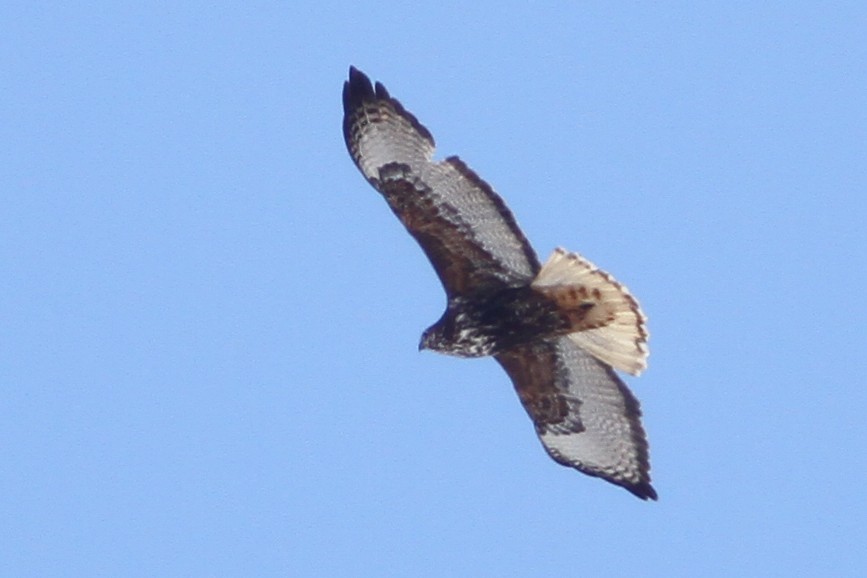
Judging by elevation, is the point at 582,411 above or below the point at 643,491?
above

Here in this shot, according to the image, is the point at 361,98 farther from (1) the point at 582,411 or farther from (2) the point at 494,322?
(1) the point at 582,411

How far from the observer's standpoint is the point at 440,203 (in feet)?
41.4

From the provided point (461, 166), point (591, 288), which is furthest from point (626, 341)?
point (461, 166)

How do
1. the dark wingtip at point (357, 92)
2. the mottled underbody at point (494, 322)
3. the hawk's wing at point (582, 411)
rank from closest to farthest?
the mottled underbody at point (494, 322) < the dark wingtip at point (357, 92) < the hawk's wing at point (582, 411)

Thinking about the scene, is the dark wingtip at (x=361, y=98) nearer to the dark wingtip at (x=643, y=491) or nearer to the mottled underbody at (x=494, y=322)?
the mottled underbody at (x=494, y=322)

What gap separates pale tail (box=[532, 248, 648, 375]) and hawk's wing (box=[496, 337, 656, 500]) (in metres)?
0.53

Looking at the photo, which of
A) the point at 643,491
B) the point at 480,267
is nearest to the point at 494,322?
the point at 480,267

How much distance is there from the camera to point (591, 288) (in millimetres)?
12430

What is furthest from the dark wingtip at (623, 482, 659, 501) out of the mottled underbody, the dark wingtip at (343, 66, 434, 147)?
the dark wingtip at (343, 66, 434, 147)

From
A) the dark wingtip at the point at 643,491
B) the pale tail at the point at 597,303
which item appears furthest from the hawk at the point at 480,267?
the dark wingtip at the point at 643,491

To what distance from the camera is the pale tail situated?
12383 mm

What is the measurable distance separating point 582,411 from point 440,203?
78.4 inches

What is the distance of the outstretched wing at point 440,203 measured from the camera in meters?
12.6

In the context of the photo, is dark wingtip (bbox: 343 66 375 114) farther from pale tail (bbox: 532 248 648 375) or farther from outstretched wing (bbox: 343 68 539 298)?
pale tail (bbox: 532 248 648 375)
